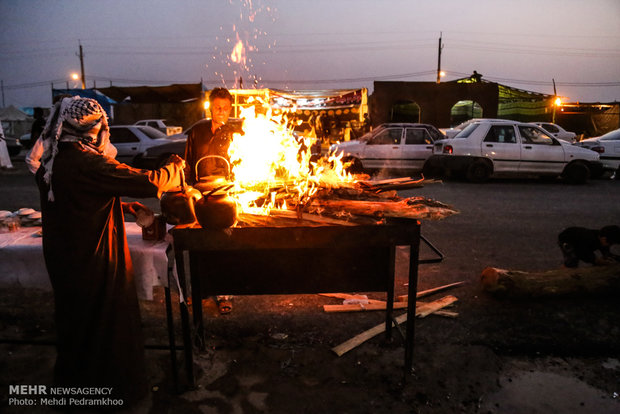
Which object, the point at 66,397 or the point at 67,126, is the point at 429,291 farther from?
the point at 67,126

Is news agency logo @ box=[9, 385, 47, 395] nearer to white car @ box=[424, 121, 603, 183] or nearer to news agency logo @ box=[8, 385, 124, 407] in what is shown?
news agency logo @ box=[8, 385, 124, 407]

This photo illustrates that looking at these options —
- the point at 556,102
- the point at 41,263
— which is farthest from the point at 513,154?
the point at 556,102

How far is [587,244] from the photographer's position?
4477 mm

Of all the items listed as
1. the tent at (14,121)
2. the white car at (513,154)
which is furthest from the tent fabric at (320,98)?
the tent at (14,121)

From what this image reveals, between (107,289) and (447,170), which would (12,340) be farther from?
(447,170)

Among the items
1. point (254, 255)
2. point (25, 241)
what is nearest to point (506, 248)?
point (254, 255)

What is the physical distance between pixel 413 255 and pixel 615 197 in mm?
9577

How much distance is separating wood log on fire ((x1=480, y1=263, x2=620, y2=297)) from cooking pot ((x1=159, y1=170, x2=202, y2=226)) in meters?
3.12

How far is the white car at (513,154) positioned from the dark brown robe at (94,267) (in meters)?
10.6

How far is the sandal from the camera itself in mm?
4038

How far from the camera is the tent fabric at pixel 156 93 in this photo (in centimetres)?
2694

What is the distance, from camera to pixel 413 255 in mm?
2889

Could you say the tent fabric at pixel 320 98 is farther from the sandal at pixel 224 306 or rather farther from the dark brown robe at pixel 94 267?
the dark brown robe at pixel 94 267

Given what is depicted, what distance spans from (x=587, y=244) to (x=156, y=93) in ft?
90.1
